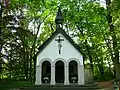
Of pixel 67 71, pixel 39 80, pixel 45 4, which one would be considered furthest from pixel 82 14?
pixel 45 4

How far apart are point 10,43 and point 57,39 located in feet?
18.2

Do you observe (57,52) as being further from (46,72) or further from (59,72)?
(46,72)

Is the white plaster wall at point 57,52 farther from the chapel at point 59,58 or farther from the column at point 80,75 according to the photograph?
the column at point 80,75

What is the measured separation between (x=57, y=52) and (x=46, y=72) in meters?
2.78

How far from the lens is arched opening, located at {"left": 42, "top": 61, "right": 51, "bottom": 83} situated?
24352 millimetres

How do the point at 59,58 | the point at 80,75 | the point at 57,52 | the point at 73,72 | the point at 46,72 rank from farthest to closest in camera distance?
1. the point at 73,72
2. the point at 46,72
3. the point at 57,52
4. the point at 59,58
5. the point at 80,75

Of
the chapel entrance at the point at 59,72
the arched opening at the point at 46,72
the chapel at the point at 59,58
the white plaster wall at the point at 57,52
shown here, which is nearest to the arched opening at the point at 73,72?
the chapel at the point at 59,58

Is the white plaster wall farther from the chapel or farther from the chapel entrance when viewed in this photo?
the chapel entrance

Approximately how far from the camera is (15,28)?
1091 inches

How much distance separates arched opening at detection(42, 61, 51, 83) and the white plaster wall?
1.26 m

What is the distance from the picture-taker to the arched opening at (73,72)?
2452 cm

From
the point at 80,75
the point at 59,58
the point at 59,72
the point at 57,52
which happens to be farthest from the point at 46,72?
the point at 80,75

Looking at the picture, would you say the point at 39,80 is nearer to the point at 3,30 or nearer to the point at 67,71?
the point at 67,71

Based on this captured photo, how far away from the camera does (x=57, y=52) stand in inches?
968
